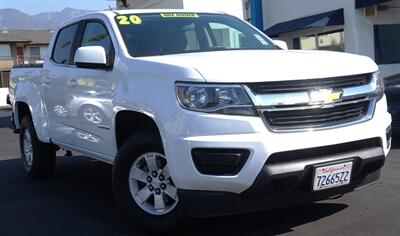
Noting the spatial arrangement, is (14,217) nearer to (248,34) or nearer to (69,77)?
(69,77)

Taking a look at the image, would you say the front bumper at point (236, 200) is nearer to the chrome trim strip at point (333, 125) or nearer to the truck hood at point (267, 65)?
the chrome trim strip at point (333, 125)

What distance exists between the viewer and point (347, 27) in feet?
51.8

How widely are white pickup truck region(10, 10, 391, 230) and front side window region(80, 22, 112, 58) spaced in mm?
39

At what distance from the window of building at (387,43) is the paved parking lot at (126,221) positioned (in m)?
9.34

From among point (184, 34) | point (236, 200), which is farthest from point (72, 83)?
point (236, 200)

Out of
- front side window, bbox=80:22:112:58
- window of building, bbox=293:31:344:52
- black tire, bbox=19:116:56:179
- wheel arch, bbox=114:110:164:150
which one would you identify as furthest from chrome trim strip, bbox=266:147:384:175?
window of building, bbox=293:31:344:52

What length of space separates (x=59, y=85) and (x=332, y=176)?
128 inches

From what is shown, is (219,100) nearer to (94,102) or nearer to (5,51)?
(94,102)

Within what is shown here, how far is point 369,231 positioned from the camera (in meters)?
4.38

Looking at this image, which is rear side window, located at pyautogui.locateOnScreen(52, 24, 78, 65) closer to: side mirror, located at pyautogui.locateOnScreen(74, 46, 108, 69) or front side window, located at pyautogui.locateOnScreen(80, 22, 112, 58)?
front side window, located at pyautogui.locateOnScreen(80, 22, 112, 58)

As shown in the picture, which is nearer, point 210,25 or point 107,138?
point 107,138

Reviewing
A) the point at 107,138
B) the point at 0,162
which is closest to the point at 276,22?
the point at 0,162

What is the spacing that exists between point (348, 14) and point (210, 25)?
1084 centimetres

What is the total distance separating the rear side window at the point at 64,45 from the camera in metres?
6.17
